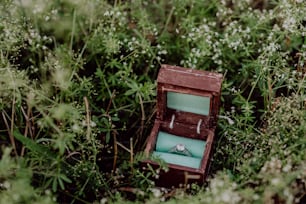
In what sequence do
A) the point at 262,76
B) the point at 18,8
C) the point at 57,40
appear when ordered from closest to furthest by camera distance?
the point at 262,76, the point at 18,8, the point at 57,40

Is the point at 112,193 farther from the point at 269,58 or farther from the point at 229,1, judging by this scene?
the point at 229,1

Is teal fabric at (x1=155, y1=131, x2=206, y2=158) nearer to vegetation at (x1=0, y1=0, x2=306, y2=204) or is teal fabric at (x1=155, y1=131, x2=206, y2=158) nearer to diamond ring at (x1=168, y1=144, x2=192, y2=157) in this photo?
diamond ring at (x1=168, y1=144, x2=192, y2=157)

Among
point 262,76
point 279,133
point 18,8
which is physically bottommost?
point 279,133

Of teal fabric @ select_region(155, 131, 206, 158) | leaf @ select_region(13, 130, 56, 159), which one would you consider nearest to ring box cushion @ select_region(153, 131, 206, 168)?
teal fabric @ select_region(155, 131, 206, 158)

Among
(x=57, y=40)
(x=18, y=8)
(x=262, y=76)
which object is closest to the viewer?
(x=262, y=76)

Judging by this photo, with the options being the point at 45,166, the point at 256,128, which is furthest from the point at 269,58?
the point at 45,166

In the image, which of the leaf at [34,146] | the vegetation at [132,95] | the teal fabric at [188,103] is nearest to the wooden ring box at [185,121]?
the teal fabric at [188,103]

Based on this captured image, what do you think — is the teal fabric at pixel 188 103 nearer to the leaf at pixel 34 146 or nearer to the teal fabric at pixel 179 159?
the teal fabric at pixel 179 159

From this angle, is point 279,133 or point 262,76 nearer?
point 279,133
